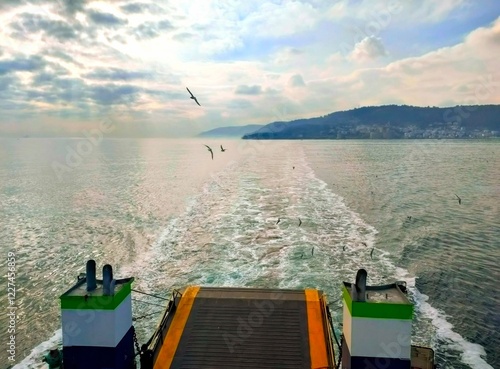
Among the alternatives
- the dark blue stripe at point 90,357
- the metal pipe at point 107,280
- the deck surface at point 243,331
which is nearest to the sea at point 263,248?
the deck surface at point 243,331

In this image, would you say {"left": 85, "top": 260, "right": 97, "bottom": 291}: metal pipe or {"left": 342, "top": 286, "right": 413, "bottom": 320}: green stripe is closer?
{"left": 342, "top": 286, "right": 413, "bottom": 320}: green stripe

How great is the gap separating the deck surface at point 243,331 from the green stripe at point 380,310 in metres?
2.26

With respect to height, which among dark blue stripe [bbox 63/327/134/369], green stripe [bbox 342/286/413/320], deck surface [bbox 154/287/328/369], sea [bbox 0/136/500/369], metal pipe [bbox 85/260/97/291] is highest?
metal pipe [bbox 85/260/97/291]

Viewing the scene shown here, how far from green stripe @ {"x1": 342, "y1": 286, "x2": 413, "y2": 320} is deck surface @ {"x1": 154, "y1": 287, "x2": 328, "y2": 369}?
2264mm

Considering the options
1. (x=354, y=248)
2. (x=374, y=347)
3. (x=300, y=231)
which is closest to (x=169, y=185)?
(x=300, y=231)

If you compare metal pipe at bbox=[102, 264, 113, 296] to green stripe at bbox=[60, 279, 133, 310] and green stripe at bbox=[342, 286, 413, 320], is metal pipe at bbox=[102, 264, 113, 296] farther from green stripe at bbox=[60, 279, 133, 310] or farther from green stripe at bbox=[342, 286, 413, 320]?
green stripe at bbox=[342, 286, 413, 320]

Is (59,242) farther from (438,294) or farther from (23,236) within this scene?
(438,294)

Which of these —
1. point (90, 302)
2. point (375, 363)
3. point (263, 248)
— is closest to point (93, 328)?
point (90, 302)

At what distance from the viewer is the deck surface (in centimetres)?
968

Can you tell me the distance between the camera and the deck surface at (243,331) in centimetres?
968

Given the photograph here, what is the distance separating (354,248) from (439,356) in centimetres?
1119

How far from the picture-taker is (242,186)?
51.5 meters

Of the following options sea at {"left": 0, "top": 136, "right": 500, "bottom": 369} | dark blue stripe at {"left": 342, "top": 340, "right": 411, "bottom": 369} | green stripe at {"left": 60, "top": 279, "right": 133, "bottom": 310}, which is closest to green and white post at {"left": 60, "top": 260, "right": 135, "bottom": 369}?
green stripe at {"left": 60, "top": 279, "right": 133, "bottom": 310}

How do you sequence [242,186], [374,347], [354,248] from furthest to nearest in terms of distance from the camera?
[242,186], [354,248], [374,347]
